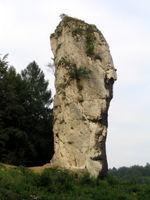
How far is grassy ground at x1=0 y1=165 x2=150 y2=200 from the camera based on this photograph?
24.3m

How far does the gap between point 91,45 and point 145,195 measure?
8892 millimetres

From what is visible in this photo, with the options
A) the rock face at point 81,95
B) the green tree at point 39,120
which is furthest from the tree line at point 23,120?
the rock face at point 81,95

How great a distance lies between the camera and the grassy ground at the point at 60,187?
24281 mm

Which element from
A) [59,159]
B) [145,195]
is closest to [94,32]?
[59,159]

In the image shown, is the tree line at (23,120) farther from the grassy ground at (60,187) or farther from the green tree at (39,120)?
the grassy ground at (60,187)

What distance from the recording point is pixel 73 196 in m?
25.5

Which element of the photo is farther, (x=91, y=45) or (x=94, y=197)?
(x=91, y=45)

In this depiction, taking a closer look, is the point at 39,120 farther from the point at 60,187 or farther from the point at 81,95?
the point at 60,187

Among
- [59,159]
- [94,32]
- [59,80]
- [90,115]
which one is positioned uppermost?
[94,32]

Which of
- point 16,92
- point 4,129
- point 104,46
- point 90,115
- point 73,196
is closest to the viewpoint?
point 73,196

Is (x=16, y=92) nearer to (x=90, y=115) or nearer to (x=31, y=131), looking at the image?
(x=31, y=131)

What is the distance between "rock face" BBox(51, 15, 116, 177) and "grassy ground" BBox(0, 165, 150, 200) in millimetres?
1450

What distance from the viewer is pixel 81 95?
3238 cm

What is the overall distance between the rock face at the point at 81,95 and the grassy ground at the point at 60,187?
1.45m
